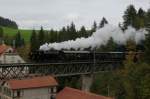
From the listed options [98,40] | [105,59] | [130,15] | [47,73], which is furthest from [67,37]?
[47,73]

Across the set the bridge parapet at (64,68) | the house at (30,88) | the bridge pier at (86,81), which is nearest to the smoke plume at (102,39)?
the bridge parapet at (64,68)

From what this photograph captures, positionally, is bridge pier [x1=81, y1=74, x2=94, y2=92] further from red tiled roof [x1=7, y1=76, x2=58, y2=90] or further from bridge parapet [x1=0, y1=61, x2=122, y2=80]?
red tiled roof [x1=7, y1=76, x2=58, y2=90]

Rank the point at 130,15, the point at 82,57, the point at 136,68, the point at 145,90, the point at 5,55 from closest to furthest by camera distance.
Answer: the point at 145,90 → the point at 136,68 → the point at 82,57 → the point at 5,55 → the point at 130,15

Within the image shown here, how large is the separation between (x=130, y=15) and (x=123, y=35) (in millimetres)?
13879

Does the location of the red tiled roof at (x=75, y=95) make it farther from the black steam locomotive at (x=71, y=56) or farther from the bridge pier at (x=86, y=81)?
the black steam locomotive at (x=71, y=56)

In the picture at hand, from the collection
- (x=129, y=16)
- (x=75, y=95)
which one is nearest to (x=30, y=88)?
(x=75, y=95)

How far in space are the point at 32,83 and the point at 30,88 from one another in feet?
2.78

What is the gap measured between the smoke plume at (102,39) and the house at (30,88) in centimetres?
1236

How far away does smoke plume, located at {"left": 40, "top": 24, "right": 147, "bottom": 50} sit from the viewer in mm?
65625

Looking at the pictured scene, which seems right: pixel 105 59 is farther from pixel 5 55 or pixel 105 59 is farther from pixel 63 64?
pixel 5 55

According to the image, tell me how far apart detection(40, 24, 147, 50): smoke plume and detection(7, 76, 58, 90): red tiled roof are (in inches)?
466

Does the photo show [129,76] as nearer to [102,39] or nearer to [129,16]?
[102,39]

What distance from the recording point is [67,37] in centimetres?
10225

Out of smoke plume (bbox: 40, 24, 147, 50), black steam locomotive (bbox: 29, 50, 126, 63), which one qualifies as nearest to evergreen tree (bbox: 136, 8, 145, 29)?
smoke plume (bbox: 40, 24, 147, 50)
